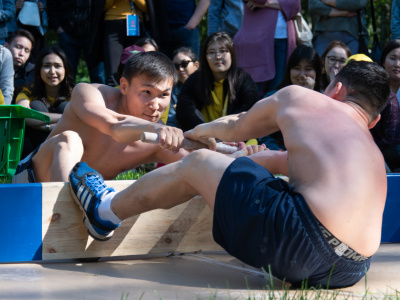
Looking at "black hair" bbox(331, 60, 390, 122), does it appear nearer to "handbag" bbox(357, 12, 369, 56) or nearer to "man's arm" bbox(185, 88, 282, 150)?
"man's arm" bbox(185, 88, 282, 150)

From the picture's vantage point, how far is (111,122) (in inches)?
153

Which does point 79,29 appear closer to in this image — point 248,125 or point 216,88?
point 216,88

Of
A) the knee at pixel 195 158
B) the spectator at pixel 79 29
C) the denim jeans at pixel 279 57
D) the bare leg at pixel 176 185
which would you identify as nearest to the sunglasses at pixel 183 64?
the spectator at pixel 79 29

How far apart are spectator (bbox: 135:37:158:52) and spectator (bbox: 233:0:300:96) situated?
93 centimetres

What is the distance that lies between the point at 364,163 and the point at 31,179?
2.33 m

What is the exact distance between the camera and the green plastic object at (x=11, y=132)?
18.4 ft

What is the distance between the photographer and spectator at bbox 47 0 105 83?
7188 mm

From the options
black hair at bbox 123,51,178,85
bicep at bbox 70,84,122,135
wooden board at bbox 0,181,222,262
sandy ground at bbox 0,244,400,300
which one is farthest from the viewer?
black hair at bbox 123,51,178,85

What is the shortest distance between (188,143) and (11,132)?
2561mm

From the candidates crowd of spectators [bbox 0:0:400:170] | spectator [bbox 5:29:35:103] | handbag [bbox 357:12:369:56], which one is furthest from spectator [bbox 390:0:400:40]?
spectator [bbox 5:29:35:103]

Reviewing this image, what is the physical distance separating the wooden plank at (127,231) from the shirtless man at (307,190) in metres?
0.43

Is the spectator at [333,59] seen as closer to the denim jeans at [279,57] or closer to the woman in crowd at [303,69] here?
the woman in crowd at [303,69]

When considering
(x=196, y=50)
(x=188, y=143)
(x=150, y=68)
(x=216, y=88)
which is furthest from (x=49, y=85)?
(x=188, y=143)

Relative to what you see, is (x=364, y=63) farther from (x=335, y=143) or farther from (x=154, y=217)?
(x=154, y=217)
